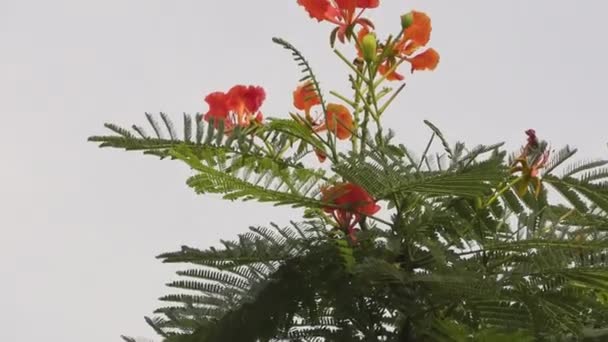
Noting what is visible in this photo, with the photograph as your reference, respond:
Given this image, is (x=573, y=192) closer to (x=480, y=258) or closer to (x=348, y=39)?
(x=480, y=258)

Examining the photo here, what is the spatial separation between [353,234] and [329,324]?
7.2 inches

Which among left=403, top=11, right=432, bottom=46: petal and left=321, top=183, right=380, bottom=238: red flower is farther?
left=403, top=11, right=432, bottom=46: petal

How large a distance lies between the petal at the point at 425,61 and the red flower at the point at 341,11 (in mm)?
143

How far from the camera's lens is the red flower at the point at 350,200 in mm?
2488

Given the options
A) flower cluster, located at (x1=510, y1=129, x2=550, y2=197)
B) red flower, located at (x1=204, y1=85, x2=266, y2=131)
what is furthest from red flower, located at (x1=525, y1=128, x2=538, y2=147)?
red flower, located at (x1=204, y1=85, x2=266, y2=131)

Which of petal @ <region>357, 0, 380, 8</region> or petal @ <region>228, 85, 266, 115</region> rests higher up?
petal @ <region>357, 0, 380, 8</region>

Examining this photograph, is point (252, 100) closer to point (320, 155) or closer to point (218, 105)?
point (218, 105)

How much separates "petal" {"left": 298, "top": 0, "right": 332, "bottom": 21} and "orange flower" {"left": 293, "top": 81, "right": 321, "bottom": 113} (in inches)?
6.5

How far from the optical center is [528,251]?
8.29 feet

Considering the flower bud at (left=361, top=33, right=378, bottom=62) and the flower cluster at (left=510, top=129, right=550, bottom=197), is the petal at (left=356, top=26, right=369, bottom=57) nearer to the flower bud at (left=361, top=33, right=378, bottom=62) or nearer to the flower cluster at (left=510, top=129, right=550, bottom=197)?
the flower bud at (left=361, top=33, right=378, bottom=62)

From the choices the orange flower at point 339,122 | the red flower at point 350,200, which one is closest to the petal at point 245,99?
the orange flower at point 339,122

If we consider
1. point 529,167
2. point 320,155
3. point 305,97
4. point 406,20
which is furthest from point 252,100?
point 529,167

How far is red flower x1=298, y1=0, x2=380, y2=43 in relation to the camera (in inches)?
112

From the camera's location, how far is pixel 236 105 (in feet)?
9.36
